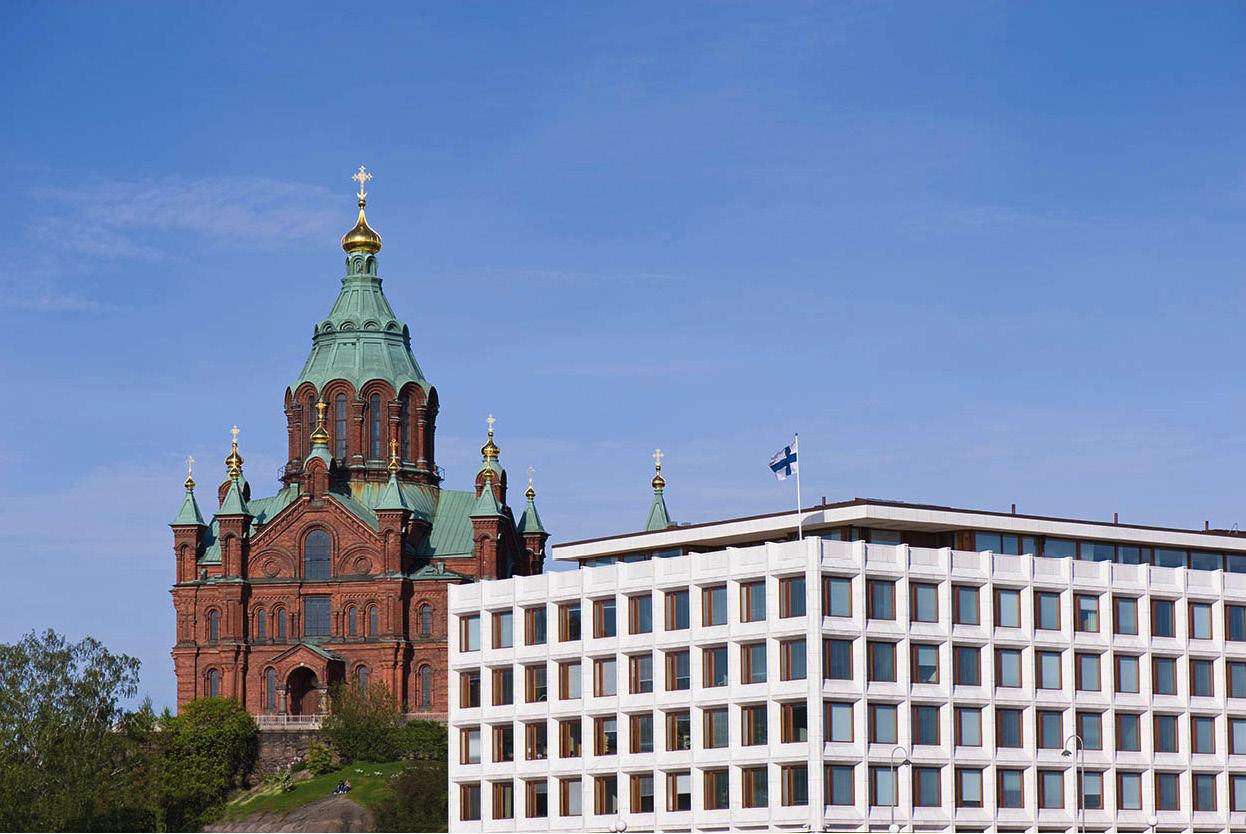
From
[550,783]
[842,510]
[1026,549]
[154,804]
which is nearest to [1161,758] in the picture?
[1026,549]

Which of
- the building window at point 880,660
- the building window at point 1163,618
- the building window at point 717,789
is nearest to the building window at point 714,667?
the building window at point 717,789

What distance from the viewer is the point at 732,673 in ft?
379

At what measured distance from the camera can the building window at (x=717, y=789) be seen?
115 m

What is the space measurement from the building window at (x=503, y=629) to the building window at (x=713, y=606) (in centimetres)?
1278

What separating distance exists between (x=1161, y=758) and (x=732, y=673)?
71.7 ft

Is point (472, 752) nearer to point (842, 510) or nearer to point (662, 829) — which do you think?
point (662, 829)

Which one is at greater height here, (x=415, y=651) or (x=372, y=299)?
(x=372, y=299)

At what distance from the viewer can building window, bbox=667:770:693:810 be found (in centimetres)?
11569

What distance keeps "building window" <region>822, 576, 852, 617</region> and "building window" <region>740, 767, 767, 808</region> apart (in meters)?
7.74

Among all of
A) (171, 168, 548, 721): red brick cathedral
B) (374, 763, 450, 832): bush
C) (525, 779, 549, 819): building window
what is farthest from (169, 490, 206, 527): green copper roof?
(525, 779, 549, 819): building window

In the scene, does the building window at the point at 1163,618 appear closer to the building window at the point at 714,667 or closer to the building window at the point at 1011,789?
the building window at the point at 1011,789

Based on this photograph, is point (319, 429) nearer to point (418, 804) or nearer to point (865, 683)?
point (418, 804)

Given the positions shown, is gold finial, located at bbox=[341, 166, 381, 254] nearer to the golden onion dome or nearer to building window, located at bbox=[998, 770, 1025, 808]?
the golden onion dome

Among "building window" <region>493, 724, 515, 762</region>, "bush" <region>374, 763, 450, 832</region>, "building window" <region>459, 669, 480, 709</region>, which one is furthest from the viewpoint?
"bush" <region>374, 763, 450, 832</region>
